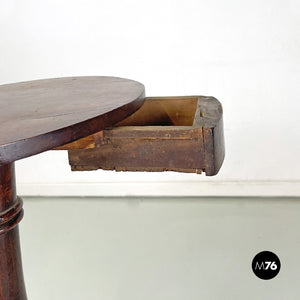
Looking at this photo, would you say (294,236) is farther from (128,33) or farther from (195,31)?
(128,33)

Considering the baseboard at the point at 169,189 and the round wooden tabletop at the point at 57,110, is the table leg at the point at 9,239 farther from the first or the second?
the baseboard at the point at 169,189

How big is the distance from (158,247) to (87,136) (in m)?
0.79

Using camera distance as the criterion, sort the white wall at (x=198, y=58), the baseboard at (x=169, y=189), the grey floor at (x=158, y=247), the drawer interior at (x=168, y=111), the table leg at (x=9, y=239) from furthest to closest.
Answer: the baseboard at (x=169, y=189) → the white wall at (x=198, y=58) → the grey floor at (x=158, y=247) → the drawer interior at (x=168, y=111) → the table leg at (x=9, y=239)

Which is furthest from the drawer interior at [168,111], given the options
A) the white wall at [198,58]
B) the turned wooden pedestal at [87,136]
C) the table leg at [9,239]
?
the white wall at [198,58]

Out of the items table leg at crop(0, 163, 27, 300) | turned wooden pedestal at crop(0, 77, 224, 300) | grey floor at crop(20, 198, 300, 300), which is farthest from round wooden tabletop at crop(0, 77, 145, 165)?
grey floor at crop(20, 198, 300, 300)

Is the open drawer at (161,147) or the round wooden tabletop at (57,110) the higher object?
the round wooden tabletop at (57,110)

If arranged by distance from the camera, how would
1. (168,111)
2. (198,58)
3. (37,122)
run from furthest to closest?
1. (198,58)
2. (168,111)
3. (37,122)

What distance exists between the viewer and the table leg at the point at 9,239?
991 mm

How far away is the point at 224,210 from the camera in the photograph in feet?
6.66

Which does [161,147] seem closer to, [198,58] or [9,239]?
[9,239]

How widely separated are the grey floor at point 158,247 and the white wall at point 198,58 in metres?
0.11

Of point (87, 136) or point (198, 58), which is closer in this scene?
point (87, 136)

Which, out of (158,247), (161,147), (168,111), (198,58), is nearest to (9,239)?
(161,147)

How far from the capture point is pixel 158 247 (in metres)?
1.77
